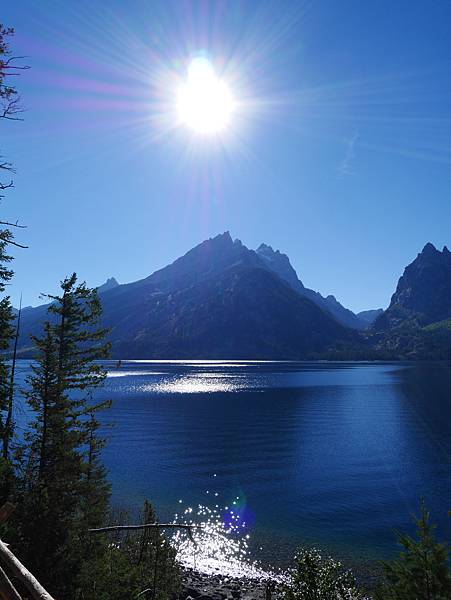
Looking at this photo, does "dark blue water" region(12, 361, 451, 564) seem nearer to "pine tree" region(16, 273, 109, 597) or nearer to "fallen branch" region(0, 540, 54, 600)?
"pine tree" region(16, 273, 109, 597)

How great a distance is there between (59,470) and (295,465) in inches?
2077

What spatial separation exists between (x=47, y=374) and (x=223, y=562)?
26.4 meters

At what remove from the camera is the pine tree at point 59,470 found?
19922 millimetres

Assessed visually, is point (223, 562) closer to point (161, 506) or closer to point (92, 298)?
point (161, 506)

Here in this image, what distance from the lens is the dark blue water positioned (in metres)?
47.0

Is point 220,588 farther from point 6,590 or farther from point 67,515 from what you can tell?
point 6,590

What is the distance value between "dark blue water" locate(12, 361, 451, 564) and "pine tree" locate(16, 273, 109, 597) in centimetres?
2346

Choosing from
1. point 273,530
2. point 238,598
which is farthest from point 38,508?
point 273,530

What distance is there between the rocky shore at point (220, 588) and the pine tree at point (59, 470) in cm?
1126

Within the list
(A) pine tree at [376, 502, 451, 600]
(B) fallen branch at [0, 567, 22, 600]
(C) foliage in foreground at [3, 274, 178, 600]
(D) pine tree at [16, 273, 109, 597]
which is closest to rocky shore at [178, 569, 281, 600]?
(C) foliage in foreground at [3, 274, 178, 600]

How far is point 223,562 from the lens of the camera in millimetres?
40906

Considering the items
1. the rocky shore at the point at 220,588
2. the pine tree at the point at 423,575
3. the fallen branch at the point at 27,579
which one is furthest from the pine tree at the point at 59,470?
the fallen branch at the point at 27,579

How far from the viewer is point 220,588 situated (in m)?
35.5

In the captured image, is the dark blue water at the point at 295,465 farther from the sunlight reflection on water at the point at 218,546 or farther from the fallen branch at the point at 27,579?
the fallen branch at the point at 27,579
